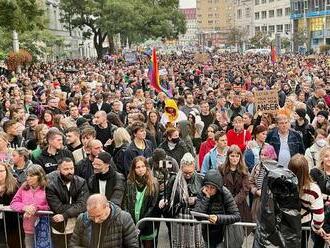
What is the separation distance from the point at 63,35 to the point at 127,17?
56.1 feet

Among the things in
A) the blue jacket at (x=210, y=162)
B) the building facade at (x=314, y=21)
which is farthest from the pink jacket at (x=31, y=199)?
the building facade at (x=314, y=21)

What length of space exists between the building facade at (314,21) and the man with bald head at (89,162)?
256 feet

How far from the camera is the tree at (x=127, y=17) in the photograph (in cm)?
5872

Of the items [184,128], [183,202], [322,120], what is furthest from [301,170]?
[184,128]

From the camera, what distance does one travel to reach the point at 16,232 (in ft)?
23.5

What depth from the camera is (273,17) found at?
115750 mm

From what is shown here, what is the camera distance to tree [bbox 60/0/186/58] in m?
58.7

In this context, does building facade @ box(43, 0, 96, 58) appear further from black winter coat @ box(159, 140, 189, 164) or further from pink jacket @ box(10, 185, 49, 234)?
pink jacket @ box(10, 185, 49, 234)

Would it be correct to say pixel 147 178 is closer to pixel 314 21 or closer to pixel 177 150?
pixel 177 150

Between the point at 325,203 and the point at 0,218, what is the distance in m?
3.70

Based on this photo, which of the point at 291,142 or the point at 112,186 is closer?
the point at 112,186

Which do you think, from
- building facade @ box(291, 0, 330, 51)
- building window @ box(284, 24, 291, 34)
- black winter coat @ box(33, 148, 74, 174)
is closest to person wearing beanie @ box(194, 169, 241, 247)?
black winter coat @ box(33, 148, 74, 174)

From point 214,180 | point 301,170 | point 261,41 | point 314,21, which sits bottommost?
point 214,180

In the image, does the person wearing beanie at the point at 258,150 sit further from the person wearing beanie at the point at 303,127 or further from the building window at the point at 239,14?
the building window at the point at 239,14
